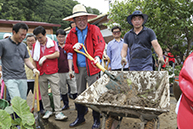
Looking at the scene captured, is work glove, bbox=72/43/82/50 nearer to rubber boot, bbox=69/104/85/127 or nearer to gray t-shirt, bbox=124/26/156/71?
gray t-shirt, bbox=124/26/156/71

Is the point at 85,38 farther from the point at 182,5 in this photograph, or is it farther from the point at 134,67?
the point at 182,5

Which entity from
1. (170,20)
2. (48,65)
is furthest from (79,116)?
(170,20)

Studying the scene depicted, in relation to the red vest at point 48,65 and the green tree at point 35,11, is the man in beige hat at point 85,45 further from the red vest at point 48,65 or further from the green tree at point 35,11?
the green tree at point 35,11

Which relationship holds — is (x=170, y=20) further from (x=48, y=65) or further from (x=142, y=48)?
(x=48, y=65)

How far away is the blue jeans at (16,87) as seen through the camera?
301 centimetres

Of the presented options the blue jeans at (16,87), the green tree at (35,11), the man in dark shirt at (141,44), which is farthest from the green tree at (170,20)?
the green tree at (35,11)

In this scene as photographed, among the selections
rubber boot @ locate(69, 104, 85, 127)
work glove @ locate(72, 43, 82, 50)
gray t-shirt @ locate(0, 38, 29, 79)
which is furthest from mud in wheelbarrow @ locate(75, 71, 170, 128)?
gray t-shirt @ locate(0, 38, 29, 79)

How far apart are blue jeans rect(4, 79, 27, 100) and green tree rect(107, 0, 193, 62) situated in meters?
4.03

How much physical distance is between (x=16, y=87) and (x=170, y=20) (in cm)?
432

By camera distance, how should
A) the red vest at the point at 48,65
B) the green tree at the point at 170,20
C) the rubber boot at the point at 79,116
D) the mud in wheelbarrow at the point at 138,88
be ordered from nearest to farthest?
the mud in wheelbarrow at the point at 138,88, the rubber boot at the point at 79,116, the red vest at the point at 48,65, the green tree at the point at 170,20

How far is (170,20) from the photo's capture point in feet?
14.8

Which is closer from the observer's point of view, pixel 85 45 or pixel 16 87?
pixel 16 87

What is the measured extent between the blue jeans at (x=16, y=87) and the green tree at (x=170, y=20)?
4.03 metres

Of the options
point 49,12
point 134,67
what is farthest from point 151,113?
point 49,12
